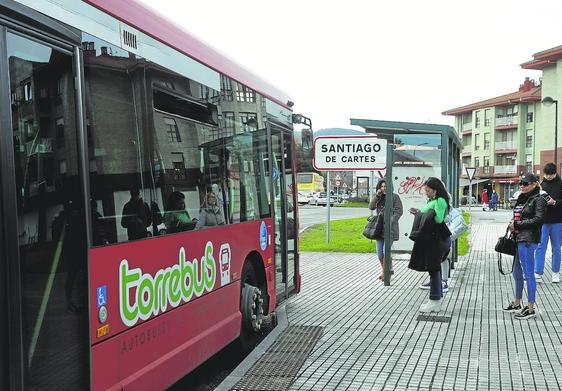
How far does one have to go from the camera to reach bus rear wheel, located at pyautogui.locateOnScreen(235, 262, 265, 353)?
20.5 ft

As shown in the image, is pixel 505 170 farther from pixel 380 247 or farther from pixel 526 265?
pixel 526 265

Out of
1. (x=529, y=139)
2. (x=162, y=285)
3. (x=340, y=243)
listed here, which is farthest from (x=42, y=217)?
(x=529, y=139)

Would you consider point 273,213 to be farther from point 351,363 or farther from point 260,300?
point 351,363

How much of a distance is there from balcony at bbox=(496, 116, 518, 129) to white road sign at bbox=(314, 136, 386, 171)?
237ft

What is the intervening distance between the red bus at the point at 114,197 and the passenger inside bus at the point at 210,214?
0.02m

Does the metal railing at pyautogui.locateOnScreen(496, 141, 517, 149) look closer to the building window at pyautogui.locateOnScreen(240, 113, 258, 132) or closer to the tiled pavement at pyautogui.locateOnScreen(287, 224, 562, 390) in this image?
the tiled pavement at pyautogui.locateOnScreen(287, 224, 562, 390)

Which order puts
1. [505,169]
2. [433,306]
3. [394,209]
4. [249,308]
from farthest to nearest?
[505,169] → [394,209] → [433,306] → [249,308]

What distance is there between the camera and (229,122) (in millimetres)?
5719

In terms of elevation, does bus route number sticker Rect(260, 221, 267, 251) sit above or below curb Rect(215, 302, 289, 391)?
above

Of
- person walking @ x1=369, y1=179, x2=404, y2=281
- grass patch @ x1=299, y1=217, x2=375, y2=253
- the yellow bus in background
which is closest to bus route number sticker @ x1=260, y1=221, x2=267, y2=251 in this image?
person walking @ x1=369, y1=179, x2=404, y2=281

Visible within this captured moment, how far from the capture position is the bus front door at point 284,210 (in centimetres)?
751

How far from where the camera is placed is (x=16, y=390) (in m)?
2.79

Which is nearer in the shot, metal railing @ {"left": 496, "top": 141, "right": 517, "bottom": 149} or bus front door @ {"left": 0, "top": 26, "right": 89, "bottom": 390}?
bus front door @ {"left": 0, "top": 26, "right": 89, "bottom": 390}

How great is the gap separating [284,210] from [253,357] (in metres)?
2.46
